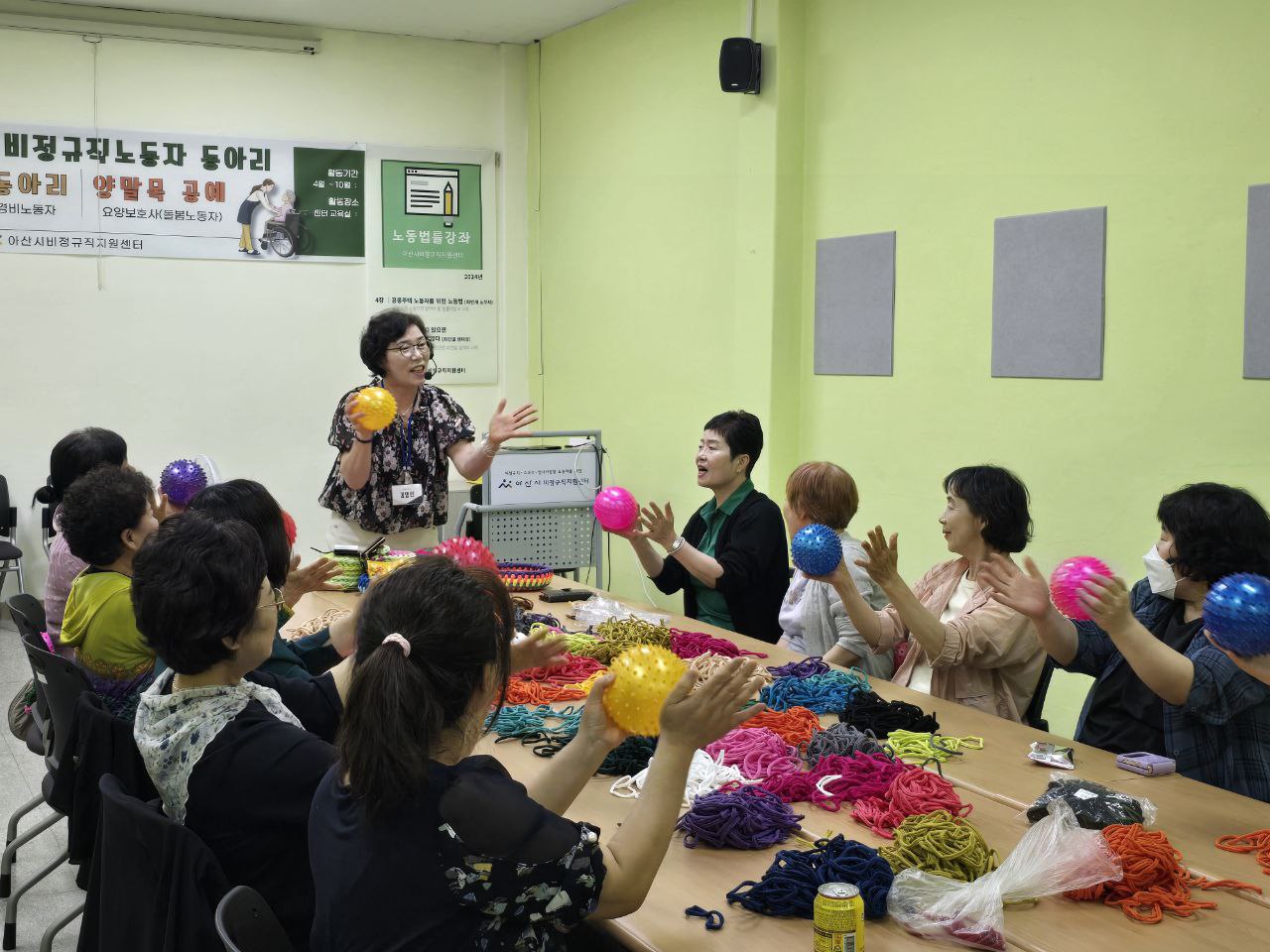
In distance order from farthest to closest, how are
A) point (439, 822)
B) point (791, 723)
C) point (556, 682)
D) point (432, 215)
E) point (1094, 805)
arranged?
1. point (432, 215)
2. point (556, 682)
3. point (791, 723)
4. point (1094, 805)
5. point (439, 822)

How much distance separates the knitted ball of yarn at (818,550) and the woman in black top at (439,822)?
163 centimetres

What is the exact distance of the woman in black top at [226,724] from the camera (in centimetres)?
187

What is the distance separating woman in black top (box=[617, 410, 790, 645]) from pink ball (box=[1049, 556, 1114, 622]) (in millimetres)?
1454

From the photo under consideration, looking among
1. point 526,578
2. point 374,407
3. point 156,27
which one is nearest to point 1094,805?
point 526,578

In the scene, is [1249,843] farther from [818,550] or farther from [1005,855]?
[818,550]

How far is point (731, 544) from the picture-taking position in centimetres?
414

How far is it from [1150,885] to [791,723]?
3.04 ft

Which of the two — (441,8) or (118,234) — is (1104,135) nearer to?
(441,8)

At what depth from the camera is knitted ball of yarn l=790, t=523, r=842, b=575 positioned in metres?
3.25

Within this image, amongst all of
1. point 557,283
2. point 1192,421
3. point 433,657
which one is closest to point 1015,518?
point 1192,421

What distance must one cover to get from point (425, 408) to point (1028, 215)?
2.33m

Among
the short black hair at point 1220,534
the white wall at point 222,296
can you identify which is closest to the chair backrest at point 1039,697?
the short black hair at point 1220,534

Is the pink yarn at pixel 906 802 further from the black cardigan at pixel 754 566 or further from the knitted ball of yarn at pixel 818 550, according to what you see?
the black cardigan at pixel 754 566

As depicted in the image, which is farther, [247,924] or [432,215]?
[432,215]
